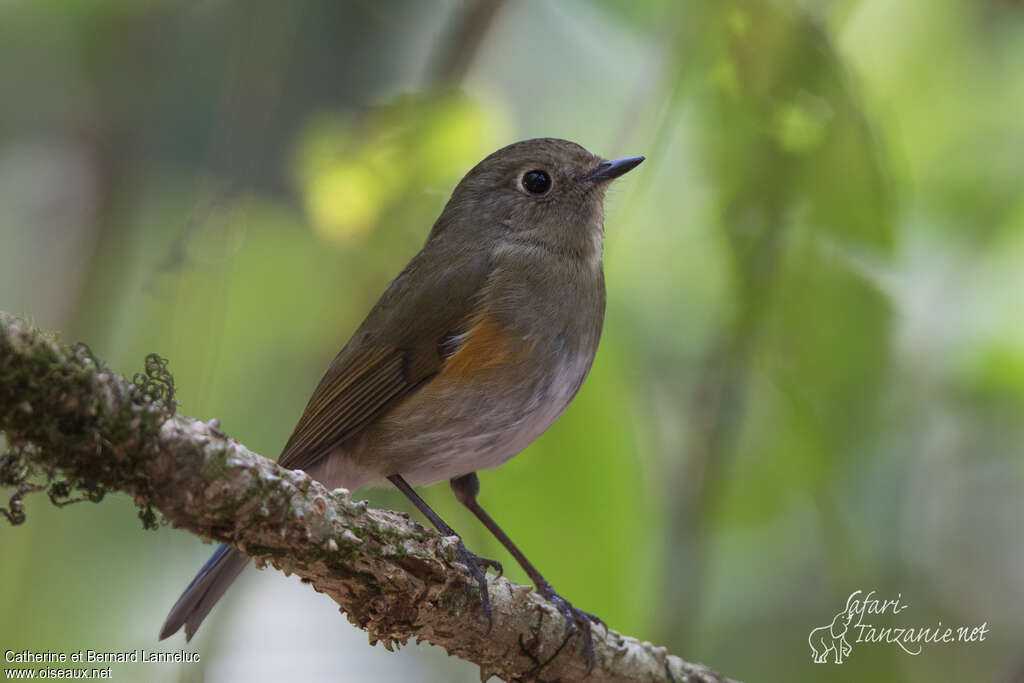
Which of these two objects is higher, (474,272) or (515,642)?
(474,272)

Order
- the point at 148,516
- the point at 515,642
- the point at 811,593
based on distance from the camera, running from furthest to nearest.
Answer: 1. the point at 811,593
2. the point at 515,642
3. the point at 148,516

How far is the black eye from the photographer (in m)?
3.93

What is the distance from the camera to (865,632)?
361cm

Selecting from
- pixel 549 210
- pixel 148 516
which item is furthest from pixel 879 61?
pixel 148 516

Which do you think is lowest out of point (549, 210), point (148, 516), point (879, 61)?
point (148, 516)

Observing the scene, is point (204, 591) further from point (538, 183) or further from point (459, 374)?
point (538, 183)

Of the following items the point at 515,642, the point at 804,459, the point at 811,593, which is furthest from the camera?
the point at 811,593

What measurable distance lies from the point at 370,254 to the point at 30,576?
144 cm

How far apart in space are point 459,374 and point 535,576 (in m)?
0.68

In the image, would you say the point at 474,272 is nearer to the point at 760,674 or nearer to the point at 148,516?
the point at 148,516

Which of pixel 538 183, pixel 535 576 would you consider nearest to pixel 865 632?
pixel 535 576

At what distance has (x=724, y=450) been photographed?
118 inches

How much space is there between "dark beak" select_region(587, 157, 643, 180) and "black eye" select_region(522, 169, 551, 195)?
21 cm

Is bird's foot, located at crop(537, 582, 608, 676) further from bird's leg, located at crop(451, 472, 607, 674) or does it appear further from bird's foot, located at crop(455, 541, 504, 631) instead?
bird's foot, located at crop(455, 541, 504, 631)
